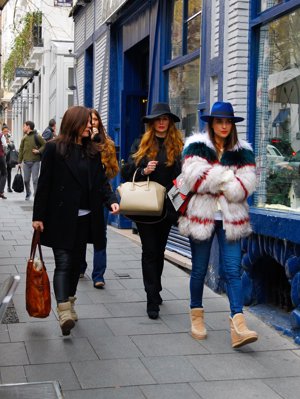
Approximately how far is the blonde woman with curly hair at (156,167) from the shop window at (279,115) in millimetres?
992

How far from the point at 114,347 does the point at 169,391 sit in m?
1.07

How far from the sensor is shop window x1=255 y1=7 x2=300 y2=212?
21.7 ft

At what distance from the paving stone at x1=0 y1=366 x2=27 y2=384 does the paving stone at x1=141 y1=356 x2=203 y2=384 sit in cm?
86

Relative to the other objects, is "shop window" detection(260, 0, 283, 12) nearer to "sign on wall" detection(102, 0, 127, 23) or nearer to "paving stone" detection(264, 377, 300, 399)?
"paving stone" detection(264, 377, 300, 399)

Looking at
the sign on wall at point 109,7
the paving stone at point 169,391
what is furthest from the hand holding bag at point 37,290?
the sign on wall at point 109,7

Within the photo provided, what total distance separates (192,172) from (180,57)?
4341 mm

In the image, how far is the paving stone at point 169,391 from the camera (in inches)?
179

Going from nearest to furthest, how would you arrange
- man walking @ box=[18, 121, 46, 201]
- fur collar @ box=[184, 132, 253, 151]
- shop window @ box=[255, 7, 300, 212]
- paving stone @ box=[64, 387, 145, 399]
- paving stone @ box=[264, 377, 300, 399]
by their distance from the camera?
paving stone @ box=[64, 387, 145, 399] → paving stone @ box=[264, 377, 300, 399] → fur collar @ box=[184, 132, 253, 151] → shop window @ box=[255, 7, 300, 212] → man walking @ box=[18, 121, 46, 201]

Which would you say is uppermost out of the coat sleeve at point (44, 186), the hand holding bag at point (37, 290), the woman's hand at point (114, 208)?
the coat sleeve at point (44, 186)

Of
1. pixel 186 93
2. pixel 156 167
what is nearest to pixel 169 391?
pixel 156 167

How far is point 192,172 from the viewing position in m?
5.58

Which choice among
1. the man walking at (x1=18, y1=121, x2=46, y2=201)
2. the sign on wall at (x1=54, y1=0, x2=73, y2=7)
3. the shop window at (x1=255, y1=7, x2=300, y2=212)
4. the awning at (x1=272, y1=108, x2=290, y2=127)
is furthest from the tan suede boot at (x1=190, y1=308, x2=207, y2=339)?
the sign on wall at (x1=54, y1=0, x2=73, y2=7)

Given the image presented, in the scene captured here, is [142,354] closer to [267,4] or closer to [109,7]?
[267,4]

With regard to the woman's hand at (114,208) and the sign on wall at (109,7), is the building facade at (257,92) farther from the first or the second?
the sign on wall at (109,7)
